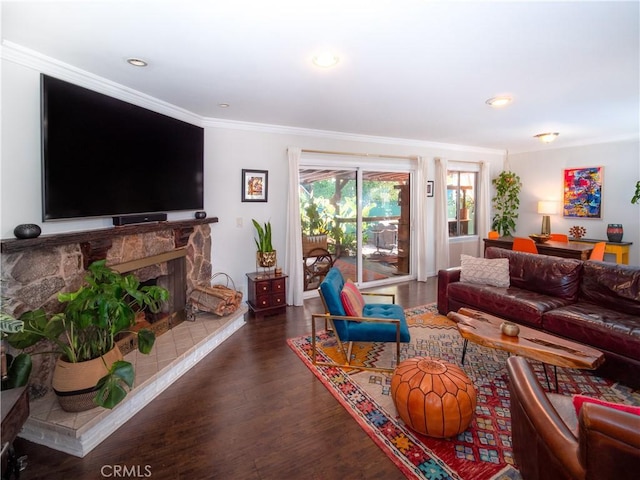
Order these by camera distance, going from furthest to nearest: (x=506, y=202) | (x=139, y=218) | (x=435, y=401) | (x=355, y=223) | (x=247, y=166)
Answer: (x=506, y=202), (x=355, y=223), (x=247, y=166), (x=139, y=218), (x=435, y=401)

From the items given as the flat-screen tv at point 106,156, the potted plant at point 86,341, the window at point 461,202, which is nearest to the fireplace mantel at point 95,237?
the flat-screen tv at point 106,156

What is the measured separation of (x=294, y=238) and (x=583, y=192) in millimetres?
5364

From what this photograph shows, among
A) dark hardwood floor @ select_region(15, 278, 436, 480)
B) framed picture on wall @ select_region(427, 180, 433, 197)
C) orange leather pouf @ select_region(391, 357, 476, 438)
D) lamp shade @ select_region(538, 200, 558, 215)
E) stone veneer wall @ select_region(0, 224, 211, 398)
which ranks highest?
framed picture on wall @ select_region(427, 180, 433, 197)

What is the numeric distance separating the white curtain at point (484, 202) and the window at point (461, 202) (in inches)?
5.5

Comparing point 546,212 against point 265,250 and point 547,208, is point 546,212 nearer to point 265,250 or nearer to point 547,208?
point 547,208

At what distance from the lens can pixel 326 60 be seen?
2273 mm

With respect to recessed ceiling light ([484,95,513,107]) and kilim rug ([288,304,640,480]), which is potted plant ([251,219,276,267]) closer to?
kilim rug ([288,304,640,480])

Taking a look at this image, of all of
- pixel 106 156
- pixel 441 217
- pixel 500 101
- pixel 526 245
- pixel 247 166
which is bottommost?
pixel 526 245

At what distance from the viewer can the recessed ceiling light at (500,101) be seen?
3183 mm

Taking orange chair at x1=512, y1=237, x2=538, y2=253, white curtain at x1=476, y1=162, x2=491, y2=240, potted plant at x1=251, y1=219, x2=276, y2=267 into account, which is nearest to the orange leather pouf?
potted plant at x1=251, y1=219, x2=276, y2=267

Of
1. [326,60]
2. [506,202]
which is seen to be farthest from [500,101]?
[506,202]

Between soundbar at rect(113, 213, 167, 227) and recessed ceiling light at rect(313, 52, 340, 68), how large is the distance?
6.65ft

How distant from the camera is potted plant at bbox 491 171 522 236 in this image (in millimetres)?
6469

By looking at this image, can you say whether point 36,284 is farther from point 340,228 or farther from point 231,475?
point 340,228
